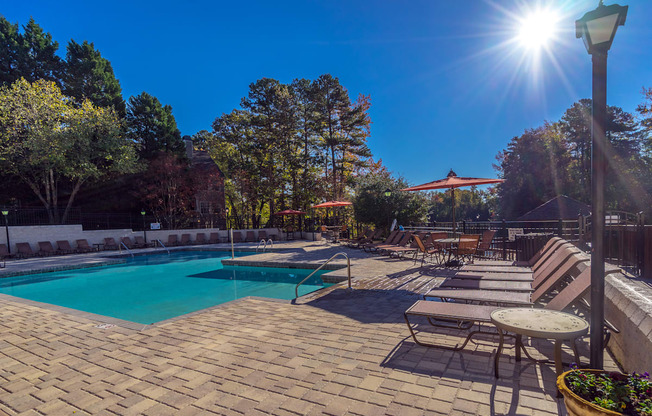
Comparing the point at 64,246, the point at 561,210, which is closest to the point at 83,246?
the point at 64,246

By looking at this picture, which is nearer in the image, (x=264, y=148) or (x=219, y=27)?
(x=219, y=27)

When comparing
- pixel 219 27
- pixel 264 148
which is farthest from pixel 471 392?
pixel 264 148

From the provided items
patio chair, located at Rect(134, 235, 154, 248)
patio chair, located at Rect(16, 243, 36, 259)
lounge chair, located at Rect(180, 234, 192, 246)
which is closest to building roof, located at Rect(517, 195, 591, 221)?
lounge chair, located at Rect(180, 234, 192, 246)

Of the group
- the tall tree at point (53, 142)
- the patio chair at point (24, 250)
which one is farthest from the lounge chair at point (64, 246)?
the tall tree at point (53, 142)

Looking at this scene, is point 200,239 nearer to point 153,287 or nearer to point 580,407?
point 153,287

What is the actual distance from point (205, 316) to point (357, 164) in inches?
879

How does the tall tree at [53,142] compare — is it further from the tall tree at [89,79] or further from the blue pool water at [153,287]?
the blue pool water at [153,287]

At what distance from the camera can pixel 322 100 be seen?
81.3 ft

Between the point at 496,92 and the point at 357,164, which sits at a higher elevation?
the point at 496,92

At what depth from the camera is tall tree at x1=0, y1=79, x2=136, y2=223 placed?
1616 cm

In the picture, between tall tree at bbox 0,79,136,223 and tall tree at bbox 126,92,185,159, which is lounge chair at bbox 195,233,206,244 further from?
tall tree at bbox 126,92,185,159

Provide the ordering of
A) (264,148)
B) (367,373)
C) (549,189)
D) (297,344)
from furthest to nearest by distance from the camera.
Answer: (549,189)
(264,148)
(297,344)
(367,373)

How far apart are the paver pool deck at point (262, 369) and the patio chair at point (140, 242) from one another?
14.6m

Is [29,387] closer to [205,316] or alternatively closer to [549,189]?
[205,316]
